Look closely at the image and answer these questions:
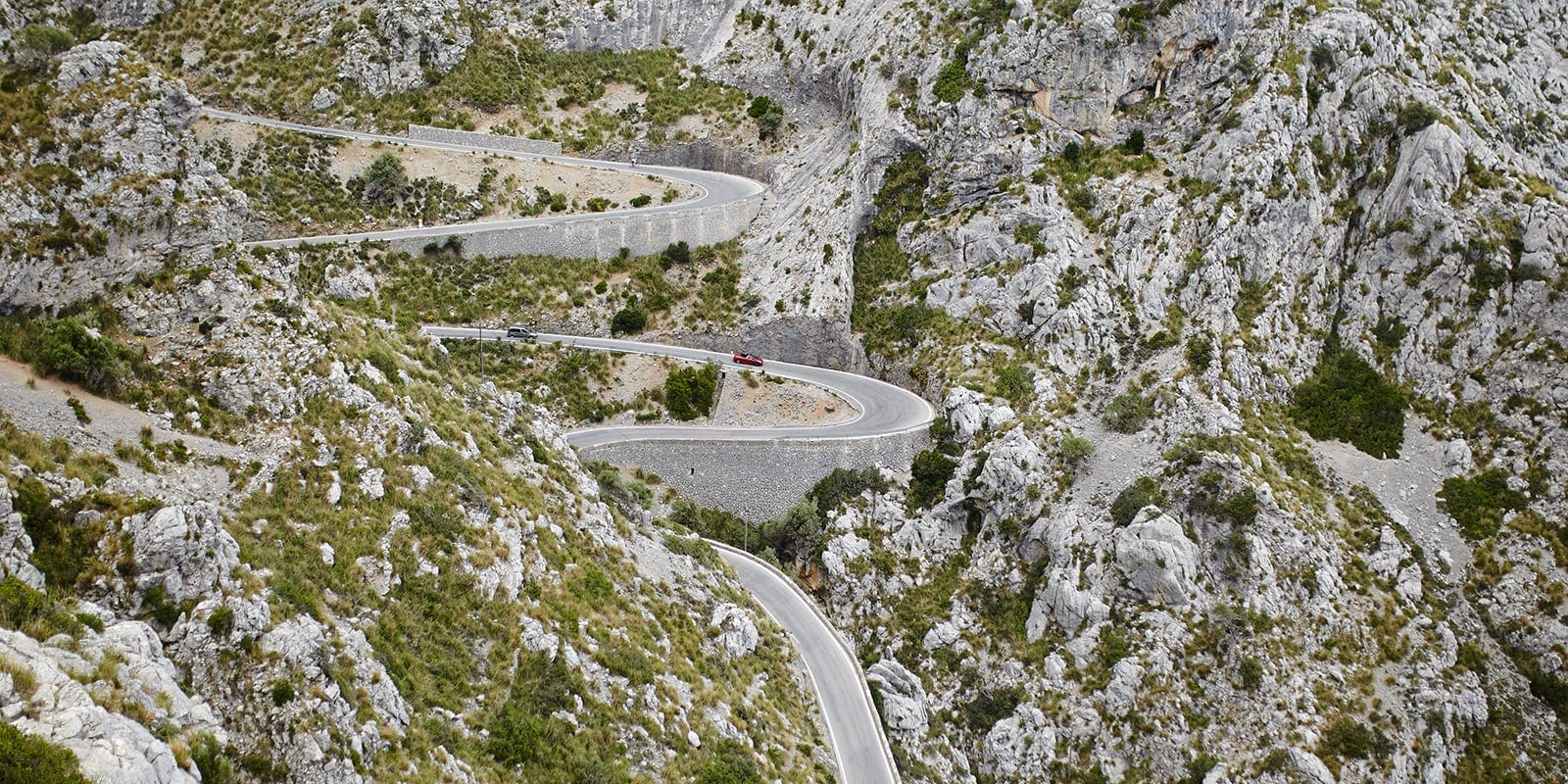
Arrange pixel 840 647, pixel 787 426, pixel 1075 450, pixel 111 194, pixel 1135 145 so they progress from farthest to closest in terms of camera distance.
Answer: pixel 1135 145
pixel 787 426
pixel 1075 450
pixel 840 647
pixel 111 194

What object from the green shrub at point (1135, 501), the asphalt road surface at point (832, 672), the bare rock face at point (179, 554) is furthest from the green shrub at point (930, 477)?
the bare rock face at point (179, 554)

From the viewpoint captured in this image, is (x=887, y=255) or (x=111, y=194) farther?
(x=887, y=255)

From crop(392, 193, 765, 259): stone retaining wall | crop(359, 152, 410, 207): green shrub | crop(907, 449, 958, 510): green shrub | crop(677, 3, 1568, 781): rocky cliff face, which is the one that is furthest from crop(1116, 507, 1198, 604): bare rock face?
crop(359, 152, 410, 207): green shrub

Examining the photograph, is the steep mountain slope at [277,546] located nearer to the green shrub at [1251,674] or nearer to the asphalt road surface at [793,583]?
the asphalt road surface at [793,583]

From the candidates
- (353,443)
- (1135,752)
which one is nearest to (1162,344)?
(1135,752)

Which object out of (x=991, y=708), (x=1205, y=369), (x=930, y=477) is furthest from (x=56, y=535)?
(x=1205, y=369)

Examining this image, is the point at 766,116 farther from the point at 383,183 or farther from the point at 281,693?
the point at 281,693

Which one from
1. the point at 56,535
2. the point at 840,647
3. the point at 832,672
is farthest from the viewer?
the point at 840,647
